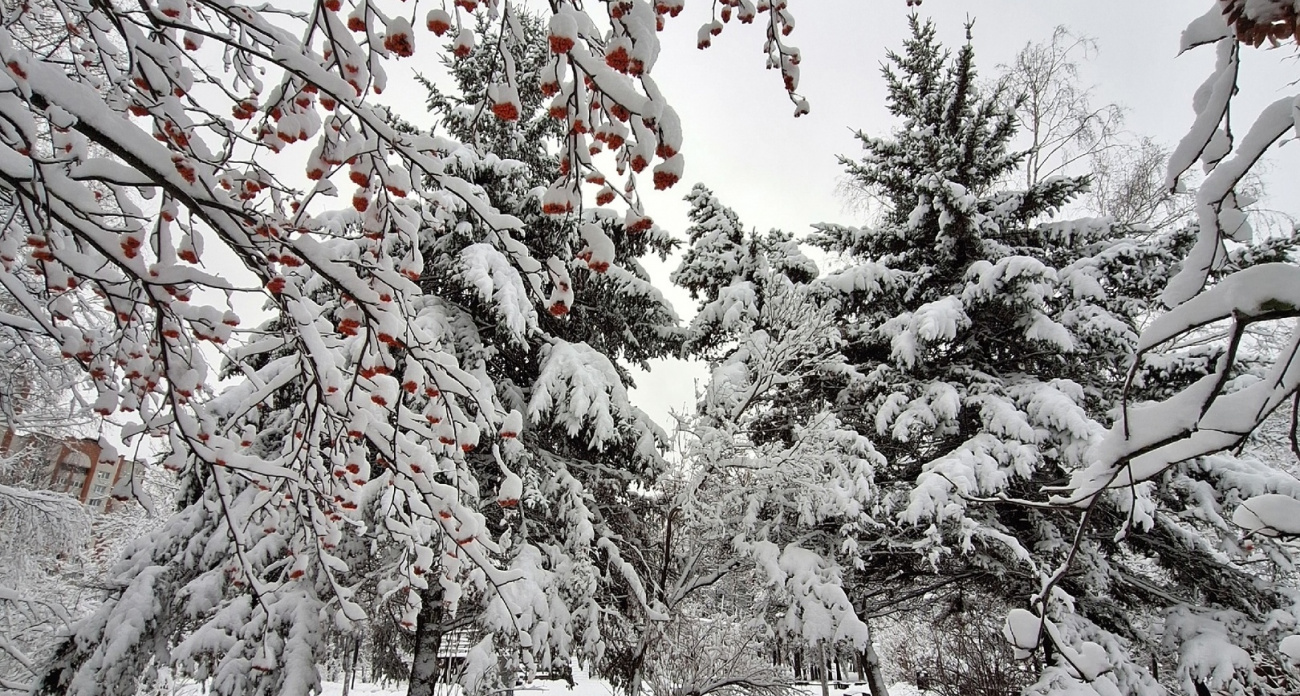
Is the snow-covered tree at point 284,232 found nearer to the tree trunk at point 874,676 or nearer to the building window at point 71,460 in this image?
the building window at point 71,460

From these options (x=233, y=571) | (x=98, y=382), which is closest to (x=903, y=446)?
(x=233, y=571)

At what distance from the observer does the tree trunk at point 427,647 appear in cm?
627

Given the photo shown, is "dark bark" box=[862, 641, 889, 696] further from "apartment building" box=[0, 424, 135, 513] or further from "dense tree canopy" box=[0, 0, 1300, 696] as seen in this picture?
"apartment building" box=[0, 424, 135, 513]

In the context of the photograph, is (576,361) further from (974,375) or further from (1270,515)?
(1270,515)

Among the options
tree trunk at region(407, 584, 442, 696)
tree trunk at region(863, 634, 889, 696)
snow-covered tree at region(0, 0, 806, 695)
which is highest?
snow-covered tree at region(0, 0, 806, 695)

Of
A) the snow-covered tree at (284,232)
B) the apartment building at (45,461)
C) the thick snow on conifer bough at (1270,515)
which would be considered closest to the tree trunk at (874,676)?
the snow-covered tree at (284,232)

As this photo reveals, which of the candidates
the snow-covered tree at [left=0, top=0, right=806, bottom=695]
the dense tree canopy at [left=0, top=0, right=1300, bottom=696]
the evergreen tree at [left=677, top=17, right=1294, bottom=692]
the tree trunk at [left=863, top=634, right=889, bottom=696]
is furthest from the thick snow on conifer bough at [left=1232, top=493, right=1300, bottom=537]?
the tree trunk at [left=863, top=634, right=889, bottom=696]

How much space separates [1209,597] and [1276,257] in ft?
12.4

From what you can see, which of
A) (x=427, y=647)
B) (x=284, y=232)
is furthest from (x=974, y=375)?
(x=284, y=232)

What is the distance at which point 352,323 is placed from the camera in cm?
164

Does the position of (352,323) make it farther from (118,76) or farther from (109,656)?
(109,656)

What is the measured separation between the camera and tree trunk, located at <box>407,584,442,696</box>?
247 inches

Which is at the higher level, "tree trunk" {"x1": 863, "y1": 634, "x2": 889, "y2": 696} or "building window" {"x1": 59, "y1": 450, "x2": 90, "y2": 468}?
"building window" {"x1": 59, "y1": 450, "x2": 90, "y2": 468}

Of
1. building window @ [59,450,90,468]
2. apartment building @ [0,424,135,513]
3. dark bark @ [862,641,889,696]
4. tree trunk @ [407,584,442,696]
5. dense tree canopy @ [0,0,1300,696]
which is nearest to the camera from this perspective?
dense tree canopy @ [0,0,1300,696]
